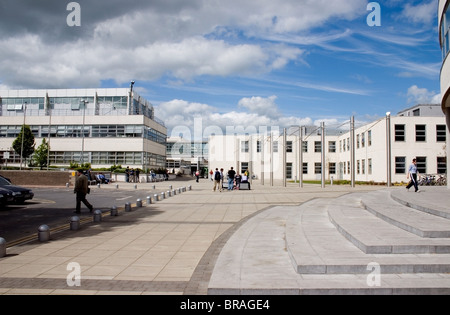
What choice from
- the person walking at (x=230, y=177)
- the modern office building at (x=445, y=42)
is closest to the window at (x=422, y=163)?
the person walking at (x=230, y=177)

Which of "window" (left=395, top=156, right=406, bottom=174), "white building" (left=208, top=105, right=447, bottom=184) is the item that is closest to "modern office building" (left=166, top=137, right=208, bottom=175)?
"white building" (left=208, top=105, right=447, bottom=184)

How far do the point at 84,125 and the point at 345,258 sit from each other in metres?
Answer: 51.3

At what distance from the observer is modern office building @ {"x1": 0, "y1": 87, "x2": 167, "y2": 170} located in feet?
169

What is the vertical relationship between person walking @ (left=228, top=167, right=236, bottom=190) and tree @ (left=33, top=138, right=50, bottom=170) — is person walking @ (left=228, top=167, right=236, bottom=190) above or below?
below

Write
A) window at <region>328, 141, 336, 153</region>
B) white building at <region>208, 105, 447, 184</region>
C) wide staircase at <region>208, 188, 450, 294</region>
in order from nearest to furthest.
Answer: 1. wide staircase at <region>208, 188, 450, 294</region>
2. white building at <region>208, 105, 447, 184</region>
3. window at <region>328, 141, 336, 153</region>

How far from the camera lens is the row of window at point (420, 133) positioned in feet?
124

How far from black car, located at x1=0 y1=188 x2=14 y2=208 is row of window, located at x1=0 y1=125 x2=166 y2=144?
114ft

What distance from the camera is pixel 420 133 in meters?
38.0

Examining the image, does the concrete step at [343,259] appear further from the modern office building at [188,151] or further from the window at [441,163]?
the modern office building at [188,151]

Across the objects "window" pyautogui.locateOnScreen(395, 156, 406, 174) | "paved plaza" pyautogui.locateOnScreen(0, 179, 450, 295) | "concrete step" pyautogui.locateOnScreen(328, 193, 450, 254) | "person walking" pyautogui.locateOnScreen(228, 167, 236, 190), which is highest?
"window" pyautogui.locateOnScreen(395, 156, 406, 174)

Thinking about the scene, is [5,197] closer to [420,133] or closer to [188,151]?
[420,133]

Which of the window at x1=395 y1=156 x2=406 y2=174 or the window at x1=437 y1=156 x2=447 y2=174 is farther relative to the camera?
the window at x1=395 y1=156 x2=406 y2=174

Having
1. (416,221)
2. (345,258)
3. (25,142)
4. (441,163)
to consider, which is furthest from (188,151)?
(345,258)

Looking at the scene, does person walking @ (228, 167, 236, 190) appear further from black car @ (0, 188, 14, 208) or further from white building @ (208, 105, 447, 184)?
black car @ (0, 188, 14, 208)
